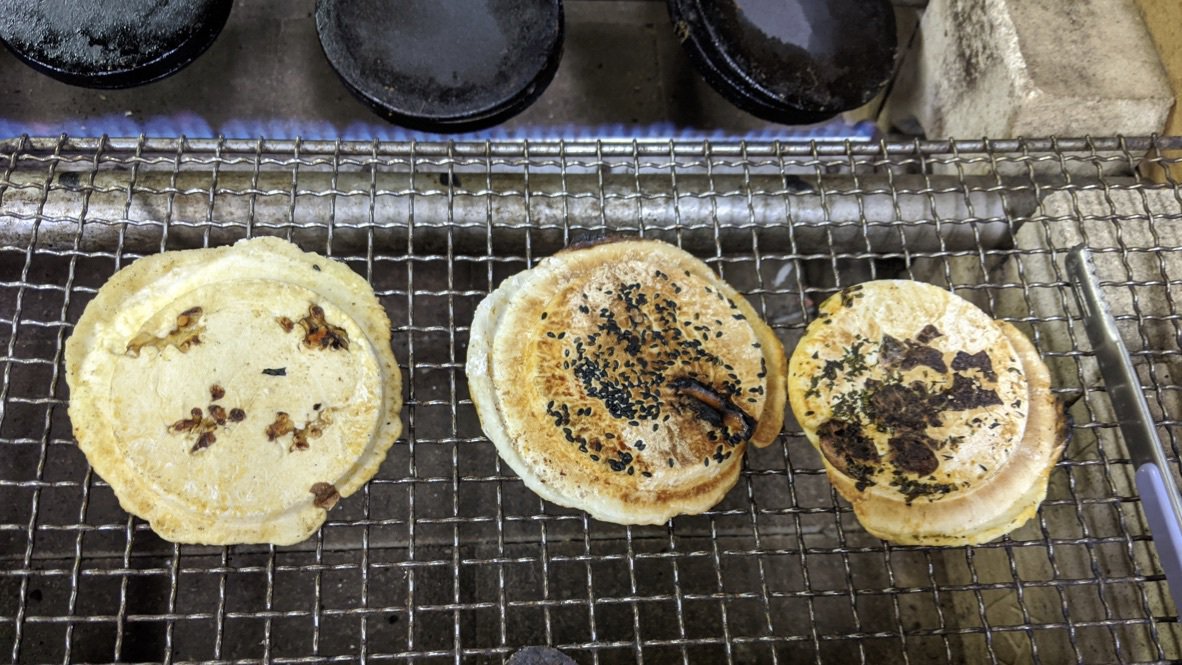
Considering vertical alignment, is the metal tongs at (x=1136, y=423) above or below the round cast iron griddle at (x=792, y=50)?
below

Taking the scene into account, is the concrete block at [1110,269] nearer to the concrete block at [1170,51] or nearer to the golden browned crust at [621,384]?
the concrete block at [1170,51]

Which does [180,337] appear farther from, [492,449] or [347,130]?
[347,130]

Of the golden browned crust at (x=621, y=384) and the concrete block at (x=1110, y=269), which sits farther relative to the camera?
the concrete block at (x=1110, y=269)

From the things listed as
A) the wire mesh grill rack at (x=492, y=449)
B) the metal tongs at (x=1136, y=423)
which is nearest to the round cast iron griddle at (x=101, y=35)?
the wire mesh grill rack at (x=492, y=449)

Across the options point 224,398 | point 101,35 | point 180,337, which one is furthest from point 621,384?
point 101,35


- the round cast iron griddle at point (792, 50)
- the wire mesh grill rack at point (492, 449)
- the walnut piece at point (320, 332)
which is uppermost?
the round cast iron griddle at point (792, 50)

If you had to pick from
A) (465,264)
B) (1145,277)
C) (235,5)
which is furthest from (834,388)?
(235,5)

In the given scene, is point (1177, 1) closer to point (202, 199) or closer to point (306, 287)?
point (306, 287)

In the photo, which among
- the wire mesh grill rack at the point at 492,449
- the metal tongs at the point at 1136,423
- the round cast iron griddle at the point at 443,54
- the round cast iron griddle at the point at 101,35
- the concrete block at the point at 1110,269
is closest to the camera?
the metal tongs at the point at 1136,423
